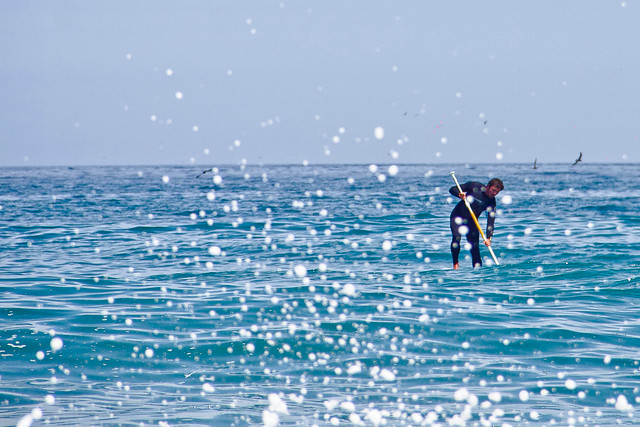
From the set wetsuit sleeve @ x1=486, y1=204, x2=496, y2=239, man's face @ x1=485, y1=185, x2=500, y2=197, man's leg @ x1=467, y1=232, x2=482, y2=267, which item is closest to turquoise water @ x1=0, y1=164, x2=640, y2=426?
man's leg @ x1=467, y1=232, x2=482, y2=267

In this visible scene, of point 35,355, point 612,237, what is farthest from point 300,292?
point 612,237

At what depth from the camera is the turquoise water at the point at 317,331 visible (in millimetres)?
6078

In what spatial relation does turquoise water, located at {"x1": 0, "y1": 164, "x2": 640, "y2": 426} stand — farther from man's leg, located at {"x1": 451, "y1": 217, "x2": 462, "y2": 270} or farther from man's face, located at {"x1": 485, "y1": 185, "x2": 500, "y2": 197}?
man's face, located at {"x1": 485, "y1": 185, "x2": 500, "y2": 197}

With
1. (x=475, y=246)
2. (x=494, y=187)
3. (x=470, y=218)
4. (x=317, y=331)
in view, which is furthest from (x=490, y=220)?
(x=317, y=331)

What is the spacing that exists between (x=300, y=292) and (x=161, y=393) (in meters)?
4.75

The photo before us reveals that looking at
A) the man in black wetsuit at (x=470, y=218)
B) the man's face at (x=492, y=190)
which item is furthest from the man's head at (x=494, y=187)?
the man in black wetsuit at (x=470, y=218)

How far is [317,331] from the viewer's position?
8.65 m

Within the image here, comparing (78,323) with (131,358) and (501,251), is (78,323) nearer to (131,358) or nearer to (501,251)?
(131,358)

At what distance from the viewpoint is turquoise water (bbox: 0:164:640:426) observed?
6.08m

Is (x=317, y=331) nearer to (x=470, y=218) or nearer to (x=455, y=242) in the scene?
(x=455, y=242)

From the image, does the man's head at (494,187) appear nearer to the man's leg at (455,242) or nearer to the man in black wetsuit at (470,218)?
the man in black wetsuit at (470,218)

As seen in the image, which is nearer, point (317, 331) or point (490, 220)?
point (317, 331)

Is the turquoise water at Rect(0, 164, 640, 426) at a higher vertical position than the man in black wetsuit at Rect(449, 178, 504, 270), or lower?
lower

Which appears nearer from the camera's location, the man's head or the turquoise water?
the turquoise water
